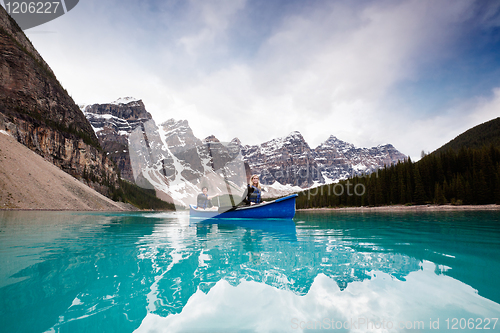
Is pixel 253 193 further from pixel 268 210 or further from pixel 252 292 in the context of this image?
pixel 252 292

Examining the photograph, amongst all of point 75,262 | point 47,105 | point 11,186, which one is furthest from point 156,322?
point 47,105

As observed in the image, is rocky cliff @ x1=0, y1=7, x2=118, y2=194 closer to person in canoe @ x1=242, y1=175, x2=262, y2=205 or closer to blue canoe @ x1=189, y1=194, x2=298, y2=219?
blue canoe @ x1=189, y1=194, x2=298, y2=219

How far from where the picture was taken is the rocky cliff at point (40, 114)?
216ft

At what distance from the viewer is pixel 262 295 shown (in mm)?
3572

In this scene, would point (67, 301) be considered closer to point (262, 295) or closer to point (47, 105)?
point (262, 295)

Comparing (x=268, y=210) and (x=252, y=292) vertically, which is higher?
(x=268, y=210)

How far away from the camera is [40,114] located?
75562 mm

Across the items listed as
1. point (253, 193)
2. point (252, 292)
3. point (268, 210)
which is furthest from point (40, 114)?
point (252, 292)

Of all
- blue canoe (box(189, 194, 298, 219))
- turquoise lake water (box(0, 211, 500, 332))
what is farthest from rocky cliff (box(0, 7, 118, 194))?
turquoise lake water (box(0, 211, 500, 332))

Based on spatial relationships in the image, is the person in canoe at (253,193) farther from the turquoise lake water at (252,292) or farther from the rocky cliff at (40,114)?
the rocky cliff at (40,114)

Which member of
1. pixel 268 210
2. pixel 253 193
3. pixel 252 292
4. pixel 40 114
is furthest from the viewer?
pixel 40 114

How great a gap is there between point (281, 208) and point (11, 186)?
46662mm

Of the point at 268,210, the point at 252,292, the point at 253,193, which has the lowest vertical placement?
the point at 252,292

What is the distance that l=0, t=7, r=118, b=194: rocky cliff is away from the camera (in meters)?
65.8
